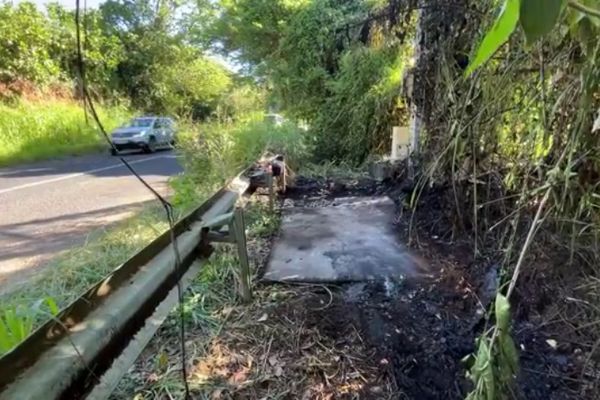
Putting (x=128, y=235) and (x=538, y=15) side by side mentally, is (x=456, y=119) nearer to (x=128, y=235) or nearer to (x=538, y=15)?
(x=538, y=15)

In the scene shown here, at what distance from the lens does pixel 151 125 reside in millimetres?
15602

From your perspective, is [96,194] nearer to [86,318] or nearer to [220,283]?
[220,283]

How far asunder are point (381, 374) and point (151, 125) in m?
15.2

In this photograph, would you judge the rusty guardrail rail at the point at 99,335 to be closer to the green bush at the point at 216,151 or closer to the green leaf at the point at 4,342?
the green leaf at the point at 4,342

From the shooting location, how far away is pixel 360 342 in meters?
2.37

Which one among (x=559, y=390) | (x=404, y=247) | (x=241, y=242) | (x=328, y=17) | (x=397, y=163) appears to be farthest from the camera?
(x=328, y=17)

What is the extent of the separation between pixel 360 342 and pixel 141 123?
1562 centimetres


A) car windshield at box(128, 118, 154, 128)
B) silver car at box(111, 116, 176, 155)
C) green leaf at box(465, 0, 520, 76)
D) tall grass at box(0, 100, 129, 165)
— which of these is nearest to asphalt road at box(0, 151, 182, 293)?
tall grass at box(0, 100, 129, 165)

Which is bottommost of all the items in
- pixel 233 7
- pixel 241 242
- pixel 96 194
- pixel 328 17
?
pixel 96 194

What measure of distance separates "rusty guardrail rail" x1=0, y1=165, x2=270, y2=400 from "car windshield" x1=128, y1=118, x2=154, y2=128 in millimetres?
15033

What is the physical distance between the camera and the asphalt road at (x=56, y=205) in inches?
173

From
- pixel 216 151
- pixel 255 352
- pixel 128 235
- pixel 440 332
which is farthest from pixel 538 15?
pixel 216 151

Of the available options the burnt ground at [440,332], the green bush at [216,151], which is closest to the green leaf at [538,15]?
the burnt ground at [440,332]

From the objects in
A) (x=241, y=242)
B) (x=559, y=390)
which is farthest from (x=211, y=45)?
(x=559, y=390)
